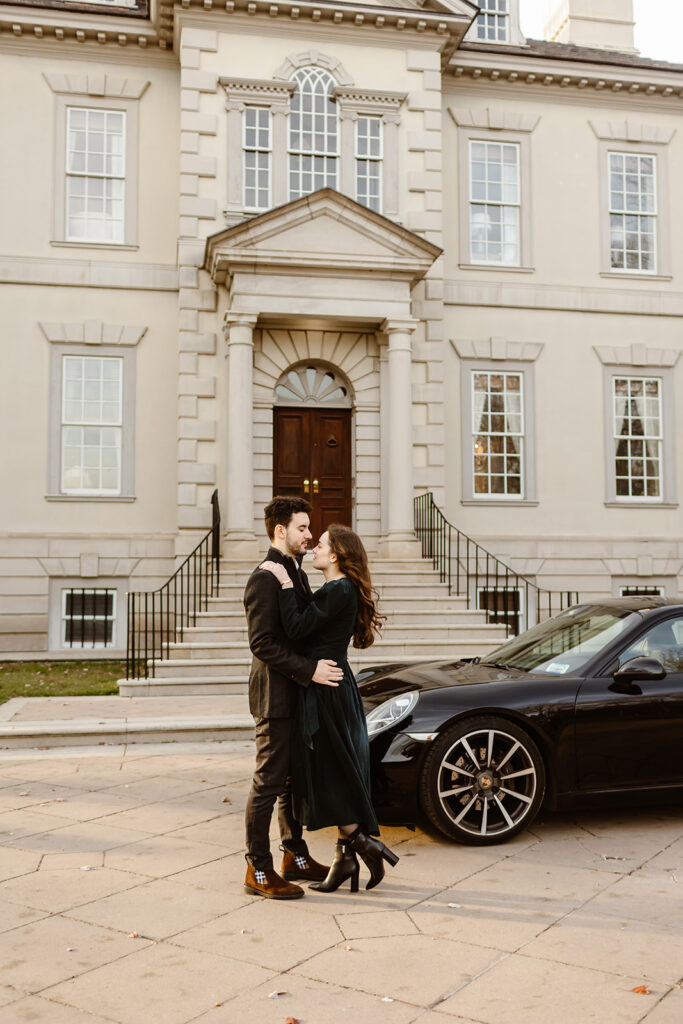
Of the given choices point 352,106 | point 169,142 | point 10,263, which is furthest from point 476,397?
point 10,263

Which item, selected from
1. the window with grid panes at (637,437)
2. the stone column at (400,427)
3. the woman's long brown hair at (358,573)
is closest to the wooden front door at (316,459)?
the stone column at (400,427)

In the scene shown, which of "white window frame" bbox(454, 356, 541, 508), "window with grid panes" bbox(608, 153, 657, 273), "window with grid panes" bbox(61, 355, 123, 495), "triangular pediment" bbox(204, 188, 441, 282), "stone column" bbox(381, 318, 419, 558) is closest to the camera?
"triangular pediment" bbox(204, 188, 441, 282)

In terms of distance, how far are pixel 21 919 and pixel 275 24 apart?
15.2m

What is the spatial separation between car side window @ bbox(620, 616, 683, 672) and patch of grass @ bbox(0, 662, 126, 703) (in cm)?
717

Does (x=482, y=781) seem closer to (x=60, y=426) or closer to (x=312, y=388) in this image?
(x=312, y=388)

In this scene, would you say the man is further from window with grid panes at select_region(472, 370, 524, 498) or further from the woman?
window with grid panes at select_region(472, 370, 524, 498)

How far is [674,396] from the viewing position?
59.9 feet

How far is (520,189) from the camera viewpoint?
59.2 feet

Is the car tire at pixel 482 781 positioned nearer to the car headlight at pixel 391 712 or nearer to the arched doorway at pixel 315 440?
the car headlight at pixel 391 712

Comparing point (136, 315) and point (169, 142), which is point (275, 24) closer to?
point (169, 142)

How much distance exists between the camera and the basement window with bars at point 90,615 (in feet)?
52.9

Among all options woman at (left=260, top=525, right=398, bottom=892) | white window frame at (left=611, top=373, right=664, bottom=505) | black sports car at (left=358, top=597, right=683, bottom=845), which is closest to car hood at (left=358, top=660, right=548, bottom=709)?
black sports car at (left=358, top=597, right=683, bottom=845)

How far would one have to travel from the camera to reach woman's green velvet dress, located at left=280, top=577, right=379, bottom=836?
16.3 ft

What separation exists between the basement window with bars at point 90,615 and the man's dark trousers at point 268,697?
37.8ft
